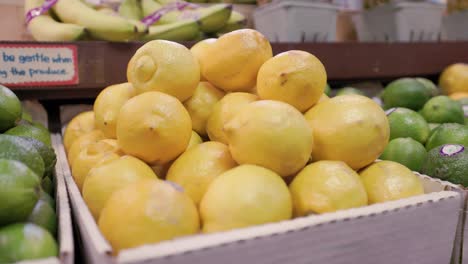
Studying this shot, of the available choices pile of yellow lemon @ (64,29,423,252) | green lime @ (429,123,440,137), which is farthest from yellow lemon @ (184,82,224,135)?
green lime @ (429,123,440,137)

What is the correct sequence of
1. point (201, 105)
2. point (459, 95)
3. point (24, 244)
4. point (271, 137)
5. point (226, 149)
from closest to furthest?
point (24, 244) < point (271, 137) < point (226, 149) < point (201, 105) < point (459, 95)

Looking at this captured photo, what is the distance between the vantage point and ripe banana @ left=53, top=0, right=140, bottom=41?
4.33ft

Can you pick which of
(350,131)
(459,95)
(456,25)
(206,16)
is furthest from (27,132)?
(456,25)

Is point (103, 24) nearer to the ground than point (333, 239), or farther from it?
farther from it

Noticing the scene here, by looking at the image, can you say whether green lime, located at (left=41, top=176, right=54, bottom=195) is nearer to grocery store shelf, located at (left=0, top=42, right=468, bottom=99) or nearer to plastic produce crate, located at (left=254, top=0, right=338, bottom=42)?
grocery store shelf, located at (left=0, top=42, right=468, bottom=99)

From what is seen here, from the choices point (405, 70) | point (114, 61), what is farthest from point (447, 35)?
point (114, 61)

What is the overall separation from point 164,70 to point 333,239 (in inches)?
17.1

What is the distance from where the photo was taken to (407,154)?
101cm

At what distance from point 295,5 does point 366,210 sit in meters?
1.27

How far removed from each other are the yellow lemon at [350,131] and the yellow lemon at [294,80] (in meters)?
0.04

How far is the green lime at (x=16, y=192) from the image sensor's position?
55 cm

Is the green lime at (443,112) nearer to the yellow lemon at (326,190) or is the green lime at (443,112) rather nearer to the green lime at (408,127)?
the green lime at (408,127)

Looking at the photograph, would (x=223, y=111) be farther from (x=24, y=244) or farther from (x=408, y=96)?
(x=408, y=96)

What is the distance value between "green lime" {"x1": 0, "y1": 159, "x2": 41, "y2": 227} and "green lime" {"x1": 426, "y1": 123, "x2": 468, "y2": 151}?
1.00 m
